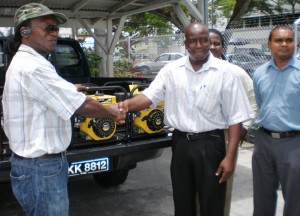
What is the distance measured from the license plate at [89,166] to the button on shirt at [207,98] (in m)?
0.92

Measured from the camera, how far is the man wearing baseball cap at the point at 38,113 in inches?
87.1

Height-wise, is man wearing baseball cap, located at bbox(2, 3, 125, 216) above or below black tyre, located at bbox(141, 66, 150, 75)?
above

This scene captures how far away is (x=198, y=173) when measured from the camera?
2918 millimetres

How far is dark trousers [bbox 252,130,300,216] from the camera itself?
2990mm

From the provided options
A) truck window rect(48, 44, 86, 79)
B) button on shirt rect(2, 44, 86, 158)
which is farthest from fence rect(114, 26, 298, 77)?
button on shirt rect(2, 44, 86, 158)

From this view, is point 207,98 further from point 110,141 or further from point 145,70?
point 145,70

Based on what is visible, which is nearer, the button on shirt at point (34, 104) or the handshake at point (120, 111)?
the button on shirt at point (34, 104)

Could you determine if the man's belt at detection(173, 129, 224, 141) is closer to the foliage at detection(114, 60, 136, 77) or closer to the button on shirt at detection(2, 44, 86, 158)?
the button on shirt at detection(2, 44, 86, 158)

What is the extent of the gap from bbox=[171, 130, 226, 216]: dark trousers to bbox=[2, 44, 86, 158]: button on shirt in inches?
38.3

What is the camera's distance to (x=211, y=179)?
2893 millimetres

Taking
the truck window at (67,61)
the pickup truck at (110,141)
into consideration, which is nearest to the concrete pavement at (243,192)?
the pickup truck at (110,141)

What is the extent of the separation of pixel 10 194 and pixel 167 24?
768 inches

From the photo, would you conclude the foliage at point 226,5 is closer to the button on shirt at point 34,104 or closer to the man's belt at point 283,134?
the man's belt at point 283,134

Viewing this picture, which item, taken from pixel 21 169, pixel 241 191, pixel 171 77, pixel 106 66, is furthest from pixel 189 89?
pixel 106 66
